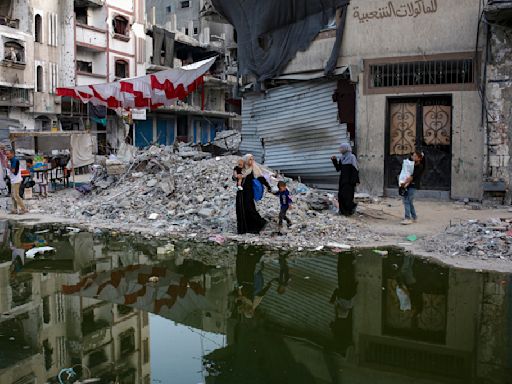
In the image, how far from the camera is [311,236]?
1016 centimetres

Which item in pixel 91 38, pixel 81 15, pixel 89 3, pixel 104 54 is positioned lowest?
pixel 104 54

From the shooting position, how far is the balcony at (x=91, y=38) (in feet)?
112

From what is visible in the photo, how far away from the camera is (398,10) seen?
14531mm

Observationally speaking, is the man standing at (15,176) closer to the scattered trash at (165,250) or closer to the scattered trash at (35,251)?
the scattered trash at (35,251)

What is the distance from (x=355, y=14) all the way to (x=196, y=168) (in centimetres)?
599

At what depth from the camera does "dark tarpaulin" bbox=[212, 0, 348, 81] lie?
15.8 m

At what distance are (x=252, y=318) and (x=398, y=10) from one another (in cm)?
1099

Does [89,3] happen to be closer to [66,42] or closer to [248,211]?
[66,42]

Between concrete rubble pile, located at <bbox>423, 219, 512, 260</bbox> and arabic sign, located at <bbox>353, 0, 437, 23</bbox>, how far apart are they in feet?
20.9

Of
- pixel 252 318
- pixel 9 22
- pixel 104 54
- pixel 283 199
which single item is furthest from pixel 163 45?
pixel 252 318

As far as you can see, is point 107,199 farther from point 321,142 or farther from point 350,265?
point 350,265

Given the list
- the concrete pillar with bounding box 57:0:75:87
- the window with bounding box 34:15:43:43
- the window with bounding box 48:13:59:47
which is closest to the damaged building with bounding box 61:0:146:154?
the concrete pillar with bounding box 57:0:75:87

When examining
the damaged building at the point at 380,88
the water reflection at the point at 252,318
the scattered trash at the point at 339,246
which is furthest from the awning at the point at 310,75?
the water reflection at the point at 252,318

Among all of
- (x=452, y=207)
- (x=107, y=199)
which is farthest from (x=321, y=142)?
(x=107, y=199)
